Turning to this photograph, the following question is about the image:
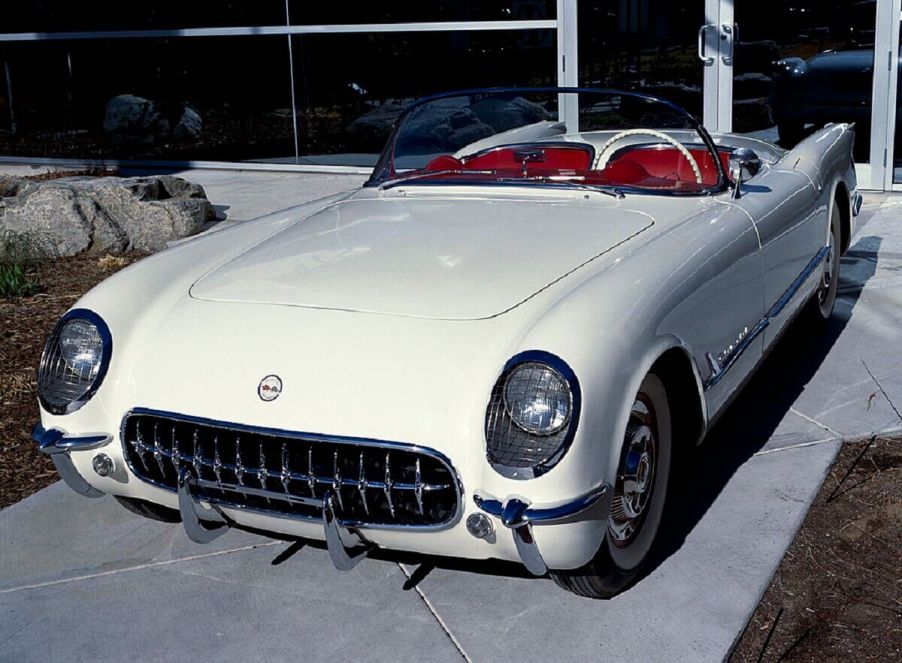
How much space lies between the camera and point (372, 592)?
11.0 feet

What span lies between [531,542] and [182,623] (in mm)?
1074

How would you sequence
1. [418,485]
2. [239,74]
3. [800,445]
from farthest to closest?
[239,74] → [800,445] → [418,485]

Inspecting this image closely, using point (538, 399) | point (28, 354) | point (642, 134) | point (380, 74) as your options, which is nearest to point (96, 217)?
point (28, 354)

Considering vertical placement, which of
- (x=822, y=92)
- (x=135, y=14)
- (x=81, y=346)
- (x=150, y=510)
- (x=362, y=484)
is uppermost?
(x=135, y=14)

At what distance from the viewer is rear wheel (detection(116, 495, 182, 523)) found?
358cm

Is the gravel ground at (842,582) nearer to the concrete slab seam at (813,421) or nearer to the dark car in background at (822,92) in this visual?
the concrete slab seam at (813,421)

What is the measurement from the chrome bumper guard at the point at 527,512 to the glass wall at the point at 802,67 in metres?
7.37

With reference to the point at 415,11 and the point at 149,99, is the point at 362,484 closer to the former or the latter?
the point at 415,11

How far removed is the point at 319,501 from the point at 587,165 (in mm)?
2321

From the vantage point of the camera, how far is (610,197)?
415 cm

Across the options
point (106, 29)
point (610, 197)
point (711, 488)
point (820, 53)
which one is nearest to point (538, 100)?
point (610, 197)

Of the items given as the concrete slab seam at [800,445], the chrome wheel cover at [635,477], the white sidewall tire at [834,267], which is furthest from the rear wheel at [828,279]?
the chrome wheel cover at [635,477]

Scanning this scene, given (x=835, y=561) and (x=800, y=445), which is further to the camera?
(x=800, y=445)

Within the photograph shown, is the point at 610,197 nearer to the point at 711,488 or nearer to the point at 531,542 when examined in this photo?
the point at 711,488
